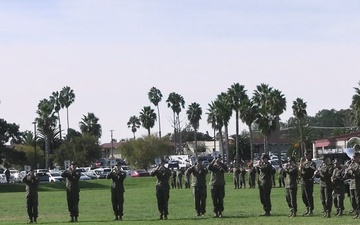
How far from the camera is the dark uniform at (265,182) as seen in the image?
28516 millimetres

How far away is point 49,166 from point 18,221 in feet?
327

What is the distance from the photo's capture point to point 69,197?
2988 centimetres

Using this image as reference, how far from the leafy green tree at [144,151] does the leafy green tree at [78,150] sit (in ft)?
17.4

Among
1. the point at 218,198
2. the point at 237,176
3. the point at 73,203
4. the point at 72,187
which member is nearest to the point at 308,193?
the point at 218,198

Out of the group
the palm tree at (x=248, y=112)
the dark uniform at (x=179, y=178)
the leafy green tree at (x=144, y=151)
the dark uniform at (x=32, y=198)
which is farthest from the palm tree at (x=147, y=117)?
the dark uniform at (x=32, y=198)

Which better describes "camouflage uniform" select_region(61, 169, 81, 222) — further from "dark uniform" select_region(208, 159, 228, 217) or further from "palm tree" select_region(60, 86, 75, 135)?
"palm tree" select_region(60, 86, 75, 135)

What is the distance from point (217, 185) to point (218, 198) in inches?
18.6

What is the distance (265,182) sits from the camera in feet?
94.3

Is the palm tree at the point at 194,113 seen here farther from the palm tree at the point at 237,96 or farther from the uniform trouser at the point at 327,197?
the uniform trouser at the point at 327,197

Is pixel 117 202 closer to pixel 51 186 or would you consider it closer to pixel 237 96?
pixel 51 186

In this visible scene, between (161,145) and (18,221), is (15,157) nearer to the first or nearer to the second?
(161,145)

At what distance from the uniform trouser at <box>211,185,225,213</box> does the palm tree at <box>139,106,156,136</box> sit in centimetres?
12002

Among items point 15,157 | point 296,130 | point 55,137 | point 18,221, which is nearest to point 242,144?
point 296,130

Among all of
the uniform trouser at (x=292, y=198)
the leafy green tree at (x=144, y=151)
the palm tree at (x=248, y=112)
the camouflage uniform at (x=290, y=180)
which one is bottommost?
the uniform trouser at (x=292, y=198)
